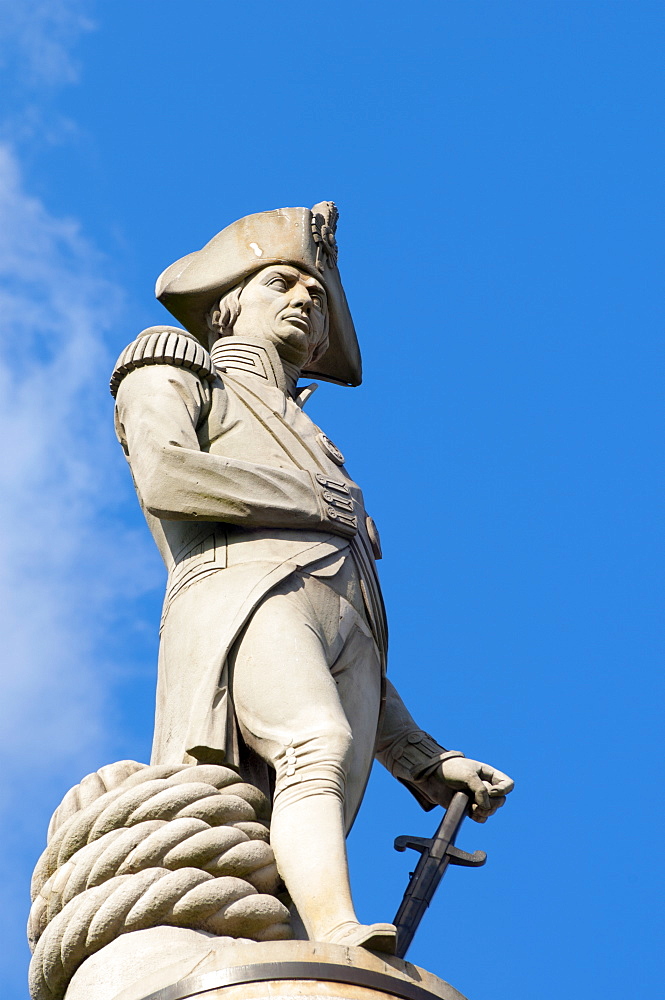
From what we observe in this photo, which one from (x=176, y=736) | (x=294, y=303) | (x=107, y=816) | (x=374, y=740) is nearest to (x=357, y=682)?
(x=374, y=740)

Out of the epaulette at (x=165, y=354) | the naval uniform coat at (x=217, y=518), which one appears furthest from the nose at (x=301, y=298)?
the epaulette at (x=165, y=354)

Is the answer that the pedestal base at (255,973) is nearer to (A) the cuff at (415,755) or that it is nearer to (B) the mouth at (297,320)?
(A) the cuff at (415,755)

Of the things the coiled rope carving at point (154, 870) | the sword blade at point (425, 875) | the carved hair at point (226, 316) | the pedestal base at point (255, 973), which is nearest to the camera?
the pedestal base at point (255, 973)

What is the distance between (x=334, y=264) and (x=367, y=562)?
1997mm

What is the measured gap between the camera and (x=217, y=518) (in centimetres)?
704

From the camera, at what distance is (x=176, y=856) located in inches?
234

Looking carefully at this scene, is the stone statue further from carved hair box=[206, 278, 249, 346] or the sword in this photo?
the sword

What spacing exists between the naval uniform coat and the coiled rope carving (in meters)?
0.38

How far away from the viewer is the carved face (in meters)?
8.30

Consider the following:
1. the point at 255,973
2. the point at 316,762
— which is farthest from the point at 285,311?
the point at 255,973

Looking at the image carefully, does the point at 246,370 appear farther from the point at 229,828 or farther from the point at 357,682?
the point at 229,828

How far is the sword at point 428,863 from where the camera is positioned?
6.67 m

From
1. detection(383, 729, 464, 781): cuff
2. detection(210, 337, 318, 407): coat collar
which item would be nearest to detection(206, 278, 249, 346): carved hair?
detection(210, 337, 318, 407): coat collar

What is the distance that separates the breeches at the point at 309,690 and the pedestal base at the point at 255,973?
762 mm
